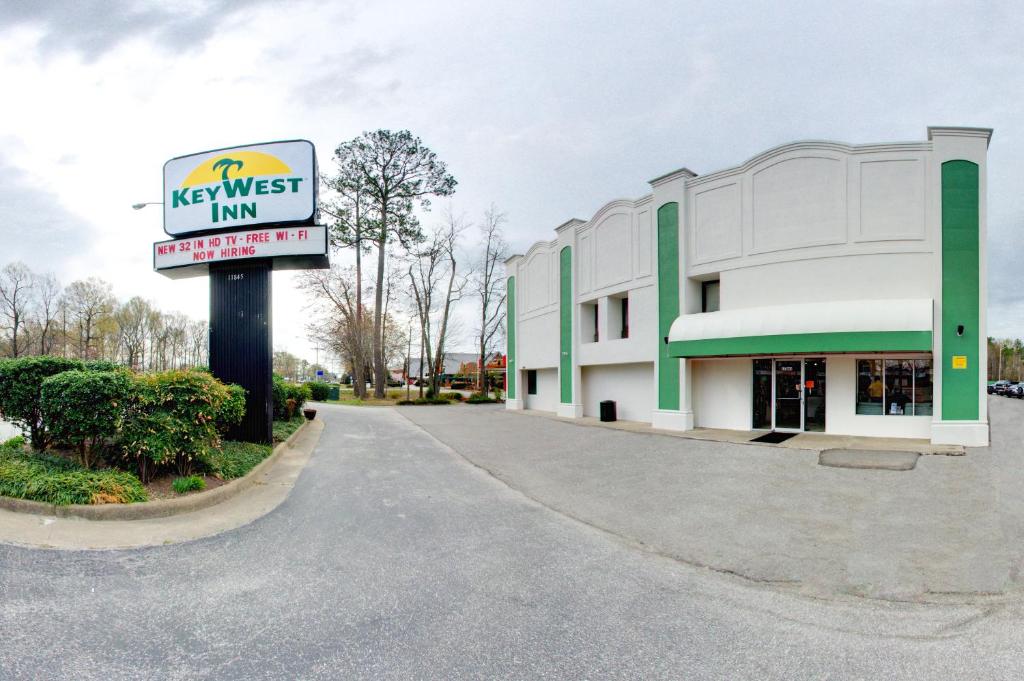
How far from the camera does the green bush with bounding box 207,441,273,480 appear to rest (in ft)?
27.8

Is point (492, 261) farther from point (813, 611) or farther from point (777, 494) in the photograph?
point (813, 611)

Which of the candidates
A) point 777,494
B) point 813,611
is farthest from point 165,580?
point 777,494

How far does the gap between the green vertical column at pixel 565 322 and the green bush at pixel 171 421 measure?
1660 cm

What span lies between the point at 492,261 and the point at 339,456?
32.2 m

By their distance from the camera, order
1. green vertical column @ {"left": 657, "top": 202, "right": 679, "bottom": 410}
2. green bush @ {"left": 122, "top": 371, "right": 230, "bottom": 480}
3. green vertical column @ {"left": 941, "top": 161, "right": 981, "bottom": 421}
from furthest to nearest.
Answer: green vertical column @ {"left": 657, "top": 202, "right": 679, "bottom": 410} < green vertical column @ {"left": 941, "top": 161, "right": 981, "bottom": 421} < green bush @ {"left": 122, "top": 371, "right": 230, "bottom": 480}

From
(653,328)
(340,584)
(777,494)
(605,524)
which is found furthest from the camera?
(653,328)

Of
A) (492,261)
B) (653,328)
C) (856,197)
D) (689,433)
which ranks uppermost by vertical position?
(492,261)

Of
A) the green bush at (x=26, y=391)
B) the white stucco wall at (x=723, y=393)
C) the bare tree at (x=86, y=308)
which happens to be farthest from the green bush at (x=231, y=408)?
the bare tree at (x=86, y=308)

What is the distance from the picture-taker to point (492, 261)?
1694 inches

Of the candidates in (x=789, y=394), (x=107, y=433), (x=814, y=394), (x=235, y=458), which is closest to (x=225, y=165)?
(x=235, y=458)

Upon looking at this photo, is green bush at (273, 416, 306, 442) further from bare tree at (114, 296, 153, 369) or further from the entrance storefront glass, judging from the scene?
bare tree at (114, 296, 153, 369)

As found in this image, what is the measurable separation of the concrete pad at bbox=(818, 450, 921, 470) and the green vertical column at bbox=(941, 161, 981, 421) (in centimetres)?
283

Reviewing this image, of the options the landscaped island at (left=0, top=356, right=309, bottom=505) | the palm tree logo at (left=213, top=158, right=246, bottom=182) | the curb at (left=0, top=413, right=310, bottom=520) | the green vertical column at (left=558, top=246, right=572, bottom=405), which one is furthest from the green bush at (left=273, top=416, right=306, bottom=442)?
the green vertical column at (left=558, top=246, right=572, bottom=405)

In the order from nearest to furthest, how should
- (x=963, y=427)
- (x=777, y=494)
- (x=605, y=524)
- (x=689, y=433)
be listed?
(x=605, y=524)
(x=777, y=494)
(x=963, y=427)
(x=689, y=433)
